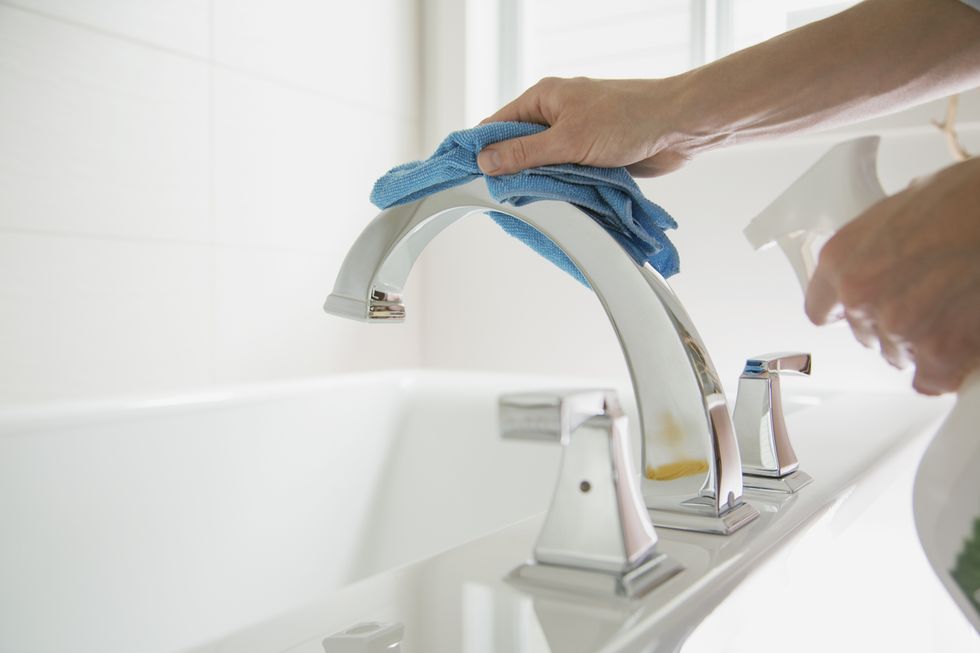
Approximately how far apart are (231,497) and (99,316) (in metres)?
0.52

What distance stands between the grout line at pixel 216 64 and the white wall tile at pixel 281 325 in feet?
1.13

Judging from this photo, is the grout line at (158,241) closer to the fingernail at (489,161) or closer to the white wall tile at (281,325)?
the white wall tile at (281,325)

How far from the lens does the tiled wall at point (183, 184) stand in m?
1.29

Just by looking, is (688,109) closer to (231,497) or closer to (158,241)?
(231,497)

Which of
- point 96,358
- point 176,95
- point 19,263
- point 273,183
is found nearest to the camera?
point 19,263

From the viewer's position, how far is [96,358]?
1.38m

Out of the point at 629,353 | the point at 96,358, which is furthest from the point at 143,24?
the point at 629,353

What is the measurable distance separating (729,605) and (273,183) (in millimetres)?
1502

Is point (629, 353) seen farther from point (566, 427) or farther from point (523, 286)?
point (523, 286)

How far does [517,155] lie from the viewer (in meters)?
0.51

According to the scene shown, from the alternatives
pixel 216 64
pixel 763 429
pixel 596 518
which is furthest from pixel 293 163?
pixel 596 518

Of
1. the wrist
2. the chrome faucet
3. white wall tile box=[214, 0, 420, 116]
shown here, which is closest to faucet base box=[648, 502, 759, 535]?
the chrome faucet

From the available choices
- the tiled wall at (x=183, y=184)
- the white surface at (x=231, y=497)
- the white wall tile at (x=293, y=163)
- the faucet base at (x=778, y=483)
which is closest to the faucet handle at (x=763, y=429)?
the faucet base at (x=778, y=483)

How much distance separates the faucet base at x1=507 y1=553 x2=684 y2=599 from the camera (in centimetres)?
36
